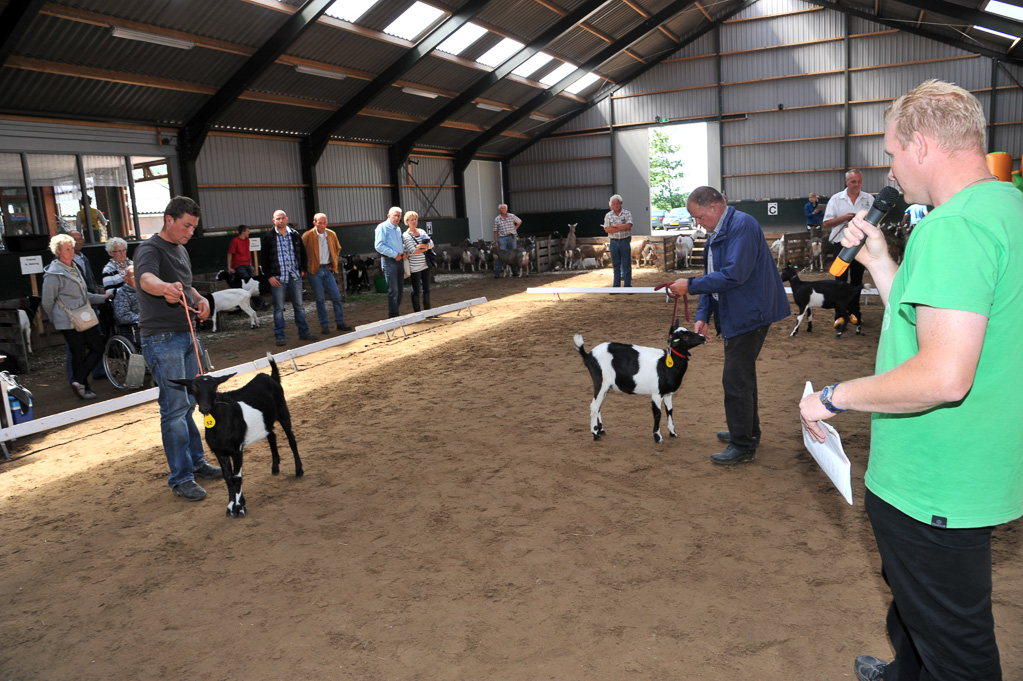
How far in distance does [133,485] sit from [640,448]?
12.8 ft

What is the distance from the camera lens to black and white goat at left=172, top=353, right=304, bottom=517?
4.21m

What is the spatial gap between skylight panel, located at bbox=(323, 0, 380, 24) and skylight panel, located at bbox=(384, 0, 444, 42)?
1059 mm

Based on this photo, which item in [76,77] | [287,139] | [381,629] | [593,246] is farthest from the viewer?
[593,246]

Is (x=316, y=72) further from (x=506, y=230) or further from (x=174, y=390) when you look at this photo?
(x=174, y=390)

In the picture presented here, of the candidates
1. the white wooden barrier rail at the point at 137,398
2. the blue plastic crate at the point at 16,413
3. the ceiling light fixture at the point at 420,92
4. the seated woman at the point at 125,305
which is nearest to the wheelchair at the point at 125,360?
the seated woman at the point at 125,305

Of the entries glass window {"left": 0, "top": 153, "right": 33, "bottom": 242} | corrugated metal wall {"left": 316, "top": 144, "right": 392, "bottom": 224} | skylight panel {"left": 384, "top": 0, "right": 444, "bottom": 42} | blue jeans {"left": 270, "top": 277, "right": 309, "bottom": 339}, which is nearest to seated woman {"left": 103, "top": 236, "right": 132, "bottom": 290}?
blue jeans {"left": 270, "top": 277, "right": 309, "bottom": 339}

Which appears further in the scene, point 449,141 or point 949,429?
point 449,141

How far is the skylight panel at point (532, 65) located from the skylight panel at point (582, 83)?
2226 mm

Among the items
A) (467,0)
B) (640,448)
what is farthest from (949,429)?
(467,0)

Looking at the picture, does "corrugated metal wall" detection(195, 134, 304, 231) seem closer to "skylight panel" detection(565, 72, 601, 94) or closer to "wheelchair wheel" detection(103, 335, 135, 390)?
"wheelchair wheel" detection(103, 335, 135, 390)

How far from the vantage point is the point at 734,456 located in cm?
474

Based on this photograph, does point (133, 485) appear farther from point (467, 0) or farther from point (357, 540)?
point (467, 0)

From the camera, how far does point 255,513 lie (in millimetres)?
4453

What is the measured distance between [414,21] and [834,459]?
616 inches
